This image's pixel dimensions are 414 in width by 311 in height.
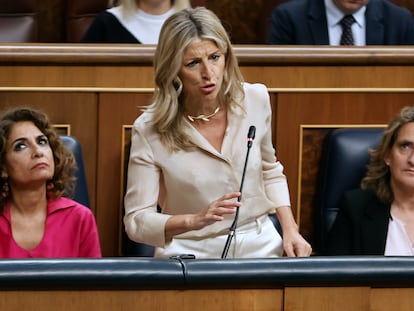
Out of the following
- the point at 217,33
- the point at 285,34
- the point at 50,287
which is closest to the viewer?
the point at 50,287

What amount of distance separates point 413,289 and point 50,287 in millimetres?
406

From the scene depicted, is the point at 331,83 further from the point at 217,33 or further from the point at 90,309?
the point at 90,309

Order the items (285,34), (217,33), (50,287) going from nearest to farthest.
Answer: (50,287)
(217,33)
(285,34)

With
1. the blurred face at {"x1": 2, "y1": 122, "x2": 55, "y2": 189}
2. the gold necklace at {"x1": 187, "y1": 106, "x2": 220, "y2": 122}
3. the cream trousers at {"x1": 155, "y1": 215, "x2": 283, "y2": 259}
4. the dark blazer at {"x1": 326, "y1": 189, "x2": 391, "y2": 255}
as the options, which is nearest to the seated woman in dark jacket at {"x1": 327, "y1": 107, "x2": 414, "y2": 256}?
the dark blazer at {"x1": 326, "y1": 189, "x2": 391, "y2": 255}

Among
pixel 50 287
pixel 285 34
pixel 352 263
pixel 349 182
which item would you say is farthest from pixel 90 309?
pixel 285 34

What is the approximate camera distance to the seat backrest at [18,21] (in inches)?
98.5

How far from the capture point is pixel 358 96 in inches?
80.2

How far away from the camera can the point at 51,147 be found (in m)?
1.78

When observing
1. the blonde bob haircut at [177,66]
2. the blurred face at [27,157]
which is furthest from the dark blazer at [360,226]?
the blurred face at [27,157]

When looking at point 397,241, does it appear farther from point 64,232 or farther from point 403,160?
point 64,232

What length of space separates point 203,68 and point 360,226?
1.36 ft

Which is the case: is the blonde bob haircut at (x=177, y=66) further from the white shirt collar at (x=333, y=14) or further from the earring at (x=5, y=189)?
the white shirt collar at (x=333, y=14)

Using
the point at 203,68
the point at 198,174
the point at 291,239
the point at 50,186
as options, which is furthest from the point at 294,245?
the point at 50,186

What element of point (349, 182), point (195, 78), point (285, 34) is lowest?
point (349, 182)
